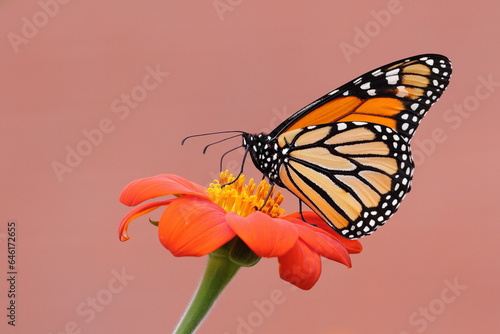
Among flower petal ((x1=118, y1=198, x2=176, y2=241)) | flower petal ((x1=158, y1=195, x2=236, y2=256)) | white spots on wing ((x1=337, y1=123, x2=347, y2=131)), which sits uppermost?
flower petal ((x1=118, y1=198, x2=176, y2=241))

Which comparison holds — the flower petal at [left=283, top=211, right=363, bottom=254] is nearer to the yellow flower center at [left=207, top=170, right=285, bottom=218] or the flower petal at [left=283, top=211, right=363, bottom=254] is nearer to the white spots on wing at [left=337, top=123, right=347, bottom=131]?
the yellow flower center at [left=207, top=170, right=285, bottom=218]

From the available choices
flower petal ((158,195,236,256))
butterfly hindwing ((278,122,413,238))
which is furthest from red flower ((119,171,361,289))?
butterfly hindwing ((278,122,413,238))

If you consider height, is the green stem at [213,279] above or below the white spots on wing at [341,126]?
below

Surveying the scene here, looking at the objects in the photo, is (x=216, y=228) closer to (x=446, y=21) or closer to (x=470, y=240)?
(x=470, y=240)

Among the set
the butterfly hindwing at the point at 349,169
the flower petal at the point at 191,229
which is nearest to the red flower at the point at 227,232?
the flower petal at the point at 191,229

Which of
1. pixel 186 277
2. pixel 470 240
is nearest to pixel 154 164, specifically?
pixel 186 277

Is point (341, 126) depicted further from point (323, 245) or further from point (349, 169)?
point (323, 245)

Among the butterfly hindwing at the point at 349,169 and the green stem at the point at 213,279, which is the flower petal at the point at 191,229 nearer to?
the green stem at the point at 213,279

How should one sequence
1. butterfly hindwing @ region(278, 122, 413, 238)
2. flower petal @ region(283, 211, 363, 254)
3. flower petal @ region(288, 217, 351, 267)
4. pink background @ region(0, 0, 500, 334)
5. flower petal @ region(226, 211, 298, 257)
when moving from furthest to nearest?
pink background @ region(0, 0, 500, 334)
butterfly hindwing @ region(278, 122, 413, 238)
flower petal @ region(283, 211, 363, 254)
flower petal @ region(288, 217, 351, 267)
flower petal @ region(226, 211, 298, 257)
